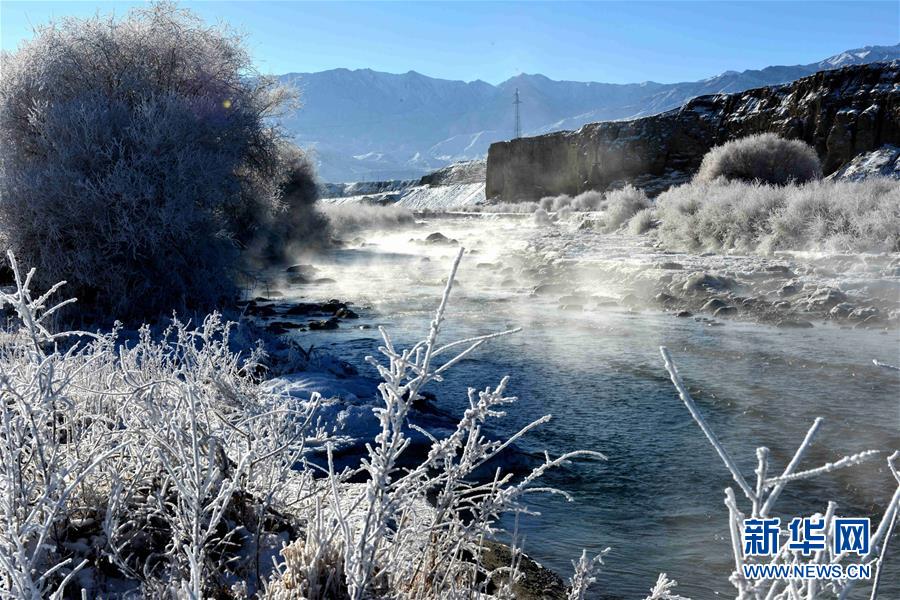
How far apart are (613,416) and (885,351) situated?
3.68m

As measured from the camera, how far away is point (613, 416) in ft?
20.1

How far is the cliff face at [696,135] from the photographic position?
27312 mm

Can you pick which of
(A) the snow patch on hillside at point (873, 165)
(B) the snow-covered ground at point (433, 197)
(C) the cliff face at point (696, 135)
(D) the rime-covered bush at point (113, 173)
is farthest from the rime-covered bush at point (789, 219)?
(B) the snow-covered ground at point (433, 197)

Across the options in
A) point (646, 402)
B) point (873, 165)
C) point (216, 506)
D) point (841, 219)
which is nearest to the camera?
point (216, 506)

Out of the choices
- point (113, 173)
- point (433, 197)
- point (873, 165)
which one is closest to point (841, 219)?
point (113, 173)

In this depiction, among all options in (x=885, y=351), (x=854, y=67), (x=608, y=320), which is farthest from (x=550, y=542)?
(x=854, y=67)

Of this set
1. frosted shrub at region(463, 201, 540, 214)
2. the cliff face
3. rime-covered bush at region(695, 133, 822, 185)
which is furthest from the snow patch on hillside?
frosted shrub at region(463, 201, 540, 214)

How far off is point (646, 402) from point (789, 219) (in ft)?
29.3

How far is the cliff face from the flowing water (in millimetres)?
18519

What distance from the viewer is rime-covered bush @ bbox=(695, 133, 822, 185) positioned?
21438mm

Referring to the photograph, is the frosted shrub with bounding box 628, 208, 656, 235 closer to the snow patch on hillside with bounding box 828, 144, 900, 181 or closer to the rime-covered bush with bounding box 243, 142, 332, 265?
the snow patch on hillside with bounding box 828, 144, 900, 181

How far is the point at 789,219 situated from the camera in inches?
540

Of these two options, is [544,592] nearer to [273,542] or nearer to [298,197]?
[273,542]

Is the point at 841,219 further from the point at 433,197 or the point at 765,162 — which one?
the point at 433,197
